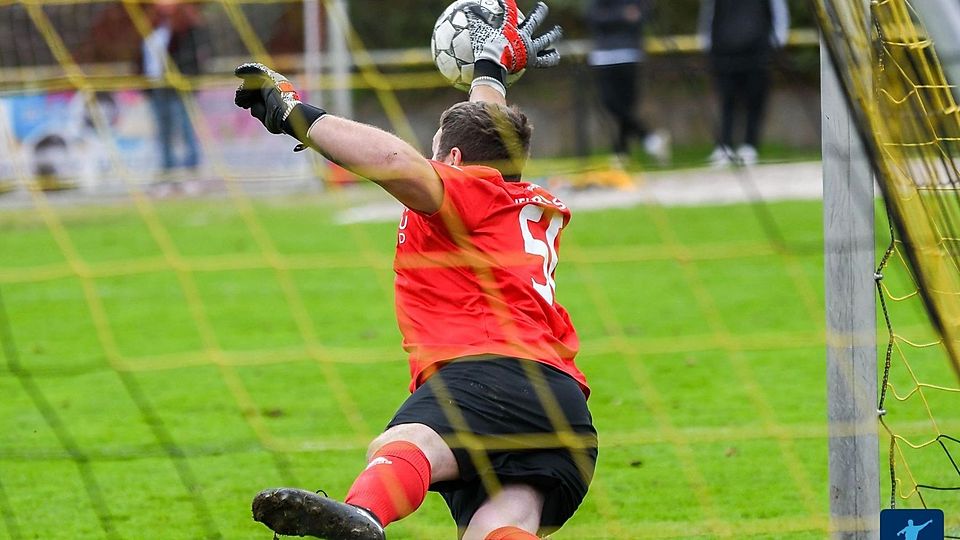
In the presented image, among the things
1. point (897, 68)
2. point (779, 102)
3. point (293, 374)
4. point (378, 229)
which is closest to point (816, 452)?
point (897, 68)

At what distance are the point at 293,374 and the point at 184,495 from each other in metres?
1.88

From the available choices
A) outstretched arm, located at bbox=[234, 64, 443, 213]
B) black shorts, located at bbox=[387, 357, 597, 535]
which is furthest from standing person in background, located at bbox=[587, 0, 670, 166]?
outstretched arm, located at bbox=[234, 64, 443, 213]

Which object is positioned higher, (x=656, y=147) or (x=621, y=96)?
(x=621, y=96)

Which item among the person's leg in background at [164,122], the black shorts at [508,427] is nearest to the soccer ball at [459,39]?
the black shorts at [508,427]

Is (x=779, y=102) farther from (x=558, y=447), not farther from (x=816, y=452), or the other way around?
(x=558, y=447)

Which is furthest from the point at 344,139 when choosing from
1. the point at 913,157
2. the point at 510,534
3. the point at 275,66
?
the point at 275,66

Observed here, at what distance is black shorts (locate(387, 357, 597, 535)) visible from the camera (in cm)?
A: 319

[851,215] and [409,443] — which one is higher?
[851,215]

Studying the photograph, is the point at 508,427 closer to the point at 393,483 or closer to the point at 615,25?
the point at 393,483

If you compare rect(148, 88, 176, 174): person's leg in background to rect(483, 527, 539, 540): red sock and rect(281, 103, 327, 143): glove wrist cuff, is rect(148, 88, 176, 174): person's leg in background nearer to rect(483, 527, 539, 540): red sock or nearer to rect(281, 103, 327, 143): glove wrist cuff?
rect(281, 103, 327, 143): glove wrist cuff

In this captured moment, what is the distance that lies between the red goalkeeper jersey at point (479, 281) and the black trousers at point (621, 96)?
8397 millimetres

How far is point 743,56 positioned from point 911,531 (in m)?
8.94

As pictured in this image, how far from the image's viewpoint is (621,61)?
39.2ft

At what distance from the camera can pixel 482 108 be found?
3.41 metres
